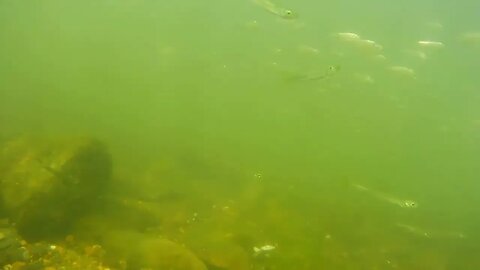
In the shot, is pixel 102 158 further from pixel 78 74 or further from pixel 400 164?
pixel 78 74

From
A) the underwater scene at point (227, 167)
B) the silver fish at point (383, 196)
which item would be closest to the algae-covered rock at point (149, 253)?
the underwater scene at point (227, 167)

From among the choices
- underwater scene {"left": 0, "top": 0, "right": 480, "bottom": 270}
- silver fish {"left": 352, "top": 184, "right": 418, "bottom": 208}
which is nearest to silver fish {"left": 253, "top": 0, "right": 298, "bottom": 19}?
underwater scene {"left": 0, "top": 0, "right": 480, "bottom": 270}

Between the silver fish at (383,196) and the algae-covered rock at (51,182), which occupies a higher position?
the algae-covered rock at (51,182)

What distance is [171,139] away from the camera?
15.8 m

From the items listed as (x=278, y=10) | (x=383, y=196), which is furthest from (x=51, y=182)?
(x=383, y=196)

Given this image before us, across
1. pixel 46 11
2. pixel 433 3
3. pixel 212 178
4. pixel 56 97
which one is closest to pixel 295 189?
pixel 212 178

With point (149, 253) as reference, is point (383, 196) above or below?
below

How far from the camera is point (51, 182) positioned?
7465 millimetres

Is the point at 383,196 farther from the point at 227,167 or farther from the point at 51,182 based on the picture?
the point at 51,182

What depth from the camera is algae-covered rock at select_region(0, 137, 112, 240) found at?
7.27m

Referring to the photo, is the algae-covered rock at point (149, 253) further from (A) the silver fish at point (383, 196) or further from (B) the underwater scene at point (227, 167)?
(A) the silver fish at point (383, 196)

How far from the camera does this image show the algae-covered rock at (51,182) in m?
7.27

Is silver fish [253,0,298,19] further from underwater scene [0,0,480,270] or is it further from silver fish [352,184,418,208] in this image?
silver fish [352,184,418,208]

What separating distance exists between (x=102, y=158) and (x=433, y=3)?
54.9m
